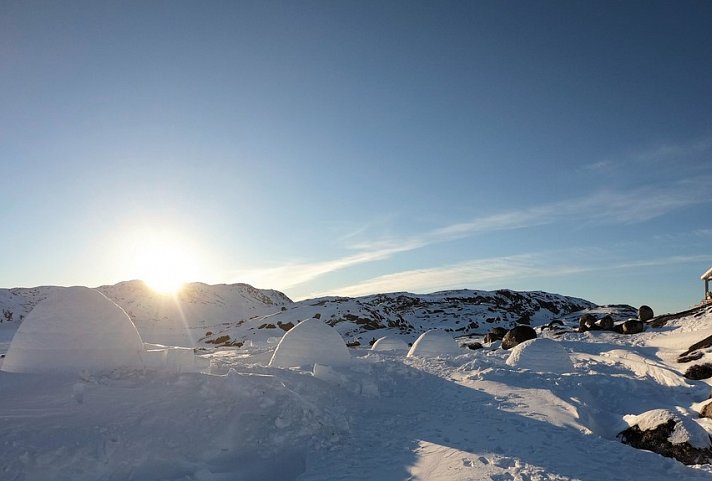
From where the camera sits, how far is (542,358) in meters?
20.8

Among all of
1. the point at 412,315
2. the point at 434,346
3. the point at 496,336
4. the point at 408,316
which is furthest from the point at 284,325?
the point at 434,346

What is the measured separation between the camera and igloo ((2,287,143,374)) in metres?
11.9

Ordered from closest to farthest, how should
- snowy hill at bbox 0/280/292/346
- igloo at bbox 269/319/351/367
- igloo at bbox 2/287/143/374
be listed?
igloo at bbox 2/287/143/374, igloo at bbox 269/319/351/367, snowy hill at bbox 0/280/292/346

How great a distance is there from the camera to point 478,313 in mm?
72375

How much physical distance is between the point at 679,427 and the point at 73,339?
50.6ft

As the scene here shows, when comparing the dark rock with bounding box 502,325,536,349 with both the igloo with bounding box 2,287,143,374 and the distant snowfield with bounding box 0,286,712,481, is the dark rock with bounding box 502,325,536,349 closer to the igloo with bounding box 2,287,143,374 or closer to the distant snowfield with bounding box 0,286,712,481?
the distant snowfield with bounding box 0,286,712,481

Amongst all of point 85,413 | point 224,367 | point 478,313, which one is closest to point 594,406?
point 224,367

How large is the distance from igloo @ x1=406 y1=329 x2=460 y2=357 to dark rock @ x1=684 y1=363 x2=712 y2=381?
1224cm

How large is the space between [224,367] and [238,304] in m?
94.5

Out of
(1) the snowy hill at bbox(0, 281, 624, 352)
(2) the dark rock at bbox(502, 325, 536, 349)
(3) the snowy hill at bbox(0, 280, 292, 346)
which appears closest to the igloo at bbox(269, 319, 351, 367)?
(2) the dark rock at bbox(502, 325, 536, 349)

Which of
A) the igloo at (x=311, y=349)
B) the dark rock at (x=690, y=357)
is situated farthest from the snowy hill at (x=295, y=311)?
the dark rock at (x=690, y=357)

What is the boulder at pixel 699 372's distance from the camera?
17.7m

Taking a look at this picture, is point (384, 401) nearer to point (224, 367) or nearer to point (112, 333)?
point (224, 367)

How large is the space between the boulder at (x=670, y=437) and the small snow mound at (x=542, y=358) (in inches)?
392
